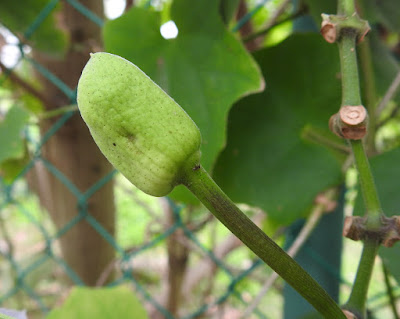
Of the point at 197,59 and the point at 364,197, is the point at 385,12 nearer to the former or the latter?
the point at 197,59

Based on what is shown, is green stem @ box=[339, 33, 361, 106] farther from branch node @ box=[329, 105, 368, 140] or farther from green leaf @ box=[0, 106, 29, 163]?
green leaf @ box=[0, 106, 29, 163]

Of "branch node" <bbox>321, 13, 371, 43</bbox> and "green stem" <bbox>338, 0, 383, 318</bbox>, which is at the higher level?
"branch node" <bbox>321, 13, 371, 43</bbox>

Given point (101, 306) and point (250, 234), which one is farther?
point (101, 306)

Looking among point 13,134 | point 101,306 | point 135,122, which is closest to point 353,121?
point 135,122

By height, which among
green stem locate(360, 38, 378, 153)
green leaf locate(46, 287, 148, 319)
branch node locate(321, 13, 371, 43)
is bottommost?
green leaf locate(46, 287, 148, 319)

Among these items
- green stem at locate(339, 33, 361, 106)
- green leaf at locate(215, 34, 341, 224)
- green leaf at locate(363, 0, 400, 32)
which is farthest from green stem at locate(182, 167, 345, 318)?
green leaf at locate(363, 0, 400, 32)

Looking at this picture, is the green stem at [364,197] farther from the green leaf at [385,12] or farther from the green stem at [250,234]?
the green leaf at [385,12]
